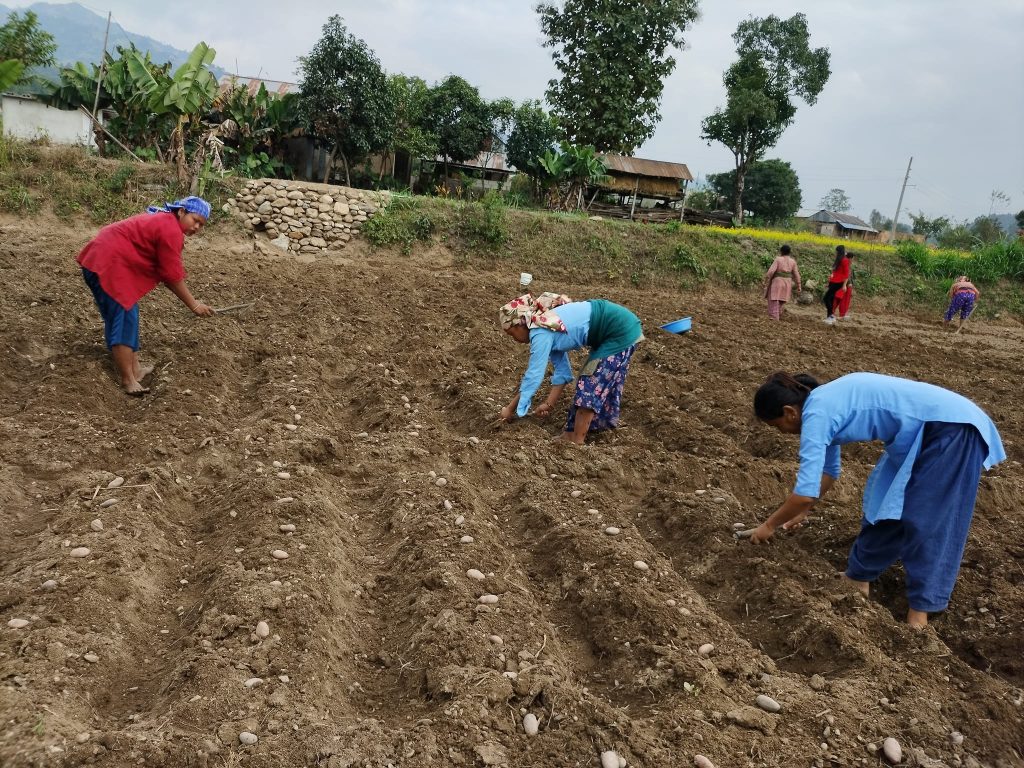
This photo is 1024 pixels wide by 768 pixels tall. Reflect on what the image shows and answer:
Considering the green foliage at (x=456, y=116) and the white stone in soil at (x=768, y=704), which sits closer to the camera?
the white stone in soil at (x=768, y=704)

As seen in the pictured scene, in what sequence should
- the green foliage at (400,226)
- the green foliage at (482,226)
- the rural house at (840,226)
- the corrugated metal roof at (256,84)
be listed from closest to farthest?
the green foliage at (400,226) → the green foliage at (482,226) → the corrugated metal roof at (256,84) → the rural house at (840,226)

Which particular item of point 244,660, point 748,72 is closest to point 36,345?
point 244,660

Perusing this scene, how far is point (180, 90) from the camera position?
44.7ft

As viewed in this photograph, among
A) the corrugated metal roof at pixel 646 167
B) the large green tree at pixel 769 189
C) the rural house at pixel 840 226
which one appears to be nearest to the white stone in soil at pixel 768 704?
the corrugated metal roof at pixel 646 167

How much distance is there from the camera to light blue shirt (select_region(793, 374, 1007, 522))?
11.1ft

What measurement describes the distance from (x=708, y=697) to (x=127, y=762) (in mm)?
2027

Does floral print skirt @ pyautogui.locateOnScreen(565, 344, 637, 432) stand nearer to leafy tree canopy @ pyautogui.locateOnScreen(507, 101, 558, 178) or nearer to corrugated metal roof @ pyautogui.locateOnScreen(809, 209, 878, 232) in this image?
leafy tree canopy @ pyautogui.locateOnScreen(507, 101, 558, 178)

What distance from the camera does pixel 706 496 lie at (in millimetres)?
4617

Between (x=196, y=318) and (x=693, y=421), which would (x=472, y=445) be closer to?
(x=693, y=421)

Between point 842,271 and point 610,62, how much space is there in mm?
13844

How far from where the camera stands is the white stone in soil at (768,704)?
2828 mm

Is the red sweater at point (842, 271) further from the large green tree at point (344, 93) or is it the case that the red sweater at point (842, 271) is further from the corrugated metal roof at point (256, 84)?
the corrugated metal roof at point (256, 84)

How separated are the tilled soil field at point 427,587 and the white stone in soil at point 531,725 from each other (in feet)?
0.09

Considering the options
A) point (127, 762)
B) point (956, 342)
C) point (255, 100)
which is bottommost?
point (127, 762)
